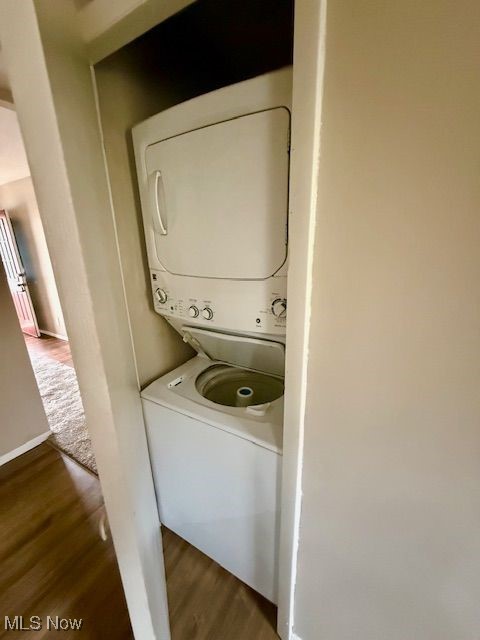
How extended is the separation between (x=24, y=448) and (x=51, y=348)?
2423mm

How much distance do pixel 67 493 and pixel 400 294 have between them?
7.63 ft

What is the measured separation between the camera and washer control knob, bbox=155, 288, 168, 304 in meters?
1.26

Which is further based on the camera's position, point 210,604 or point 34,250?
point 34,250

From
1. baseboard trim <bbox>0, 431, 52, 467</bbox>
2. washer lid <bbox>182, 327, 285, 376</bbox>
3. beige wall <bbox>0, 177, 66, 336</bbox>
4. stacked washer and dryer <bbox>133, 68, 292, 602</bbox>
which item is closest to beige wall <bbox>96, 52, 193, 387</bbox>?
stacked washer and dryer <bbox>133, 68, 292, 602</bbox>

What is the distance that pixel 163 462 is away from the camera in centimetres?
141

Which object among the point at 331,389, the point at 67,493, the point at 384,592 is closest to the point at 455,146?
the point at 331,389

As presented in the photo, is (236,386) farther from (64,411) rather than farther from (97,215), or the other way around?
(64,411)

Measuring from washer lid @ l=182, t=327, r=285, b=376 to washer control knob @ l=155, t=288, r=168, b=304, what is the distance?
0.18 metres

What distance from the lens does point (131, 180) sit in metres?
1.20

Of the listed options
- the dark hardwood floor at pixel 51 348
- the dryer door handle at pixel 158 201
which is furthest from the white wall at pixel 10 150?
the dark hardwood floor at pixel 51 348

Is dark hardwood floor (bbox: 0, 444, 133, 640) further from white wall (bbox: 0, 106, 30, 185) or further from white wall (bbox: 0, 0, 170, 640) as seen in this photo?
white wall (bbox: 0, 106, 30, 185)

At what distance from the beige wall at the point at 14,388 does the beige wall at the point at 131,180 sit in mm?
1435

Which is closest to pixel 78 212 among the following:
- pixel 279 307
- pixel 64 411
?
pixel 279 307

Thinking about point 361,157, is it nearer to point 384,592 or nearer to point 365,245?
point 365,245
